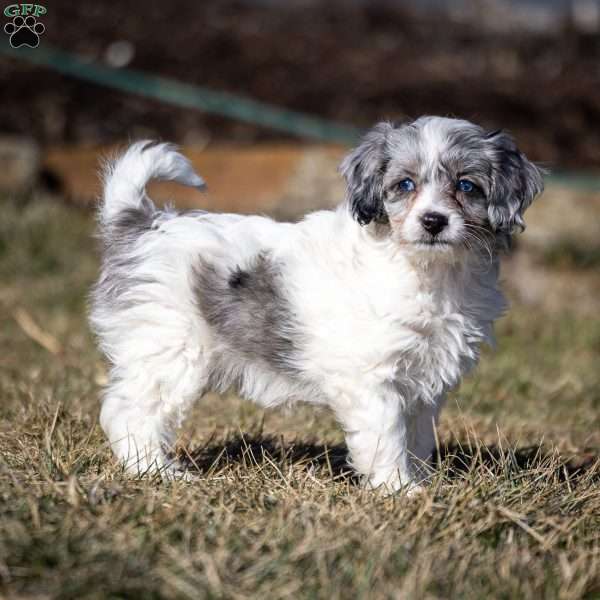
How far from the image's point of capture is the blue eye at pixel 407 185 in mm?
3707

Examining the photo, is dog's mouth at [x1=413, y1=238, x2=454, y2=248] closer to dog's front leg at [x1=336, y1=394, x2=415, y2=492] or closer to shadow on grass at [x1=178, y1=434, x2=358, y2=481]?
dog's front leg at [x1=336, y1=394, x2=415, y2=492]

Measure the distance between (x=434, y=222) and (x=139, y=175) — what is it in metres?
1.30

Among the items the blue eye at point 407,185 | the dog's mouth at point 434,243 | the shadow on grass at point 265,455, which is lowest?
the shadow on grass at point 265,455

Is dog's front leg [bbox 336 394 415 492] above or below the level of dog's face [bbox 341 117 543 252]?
below

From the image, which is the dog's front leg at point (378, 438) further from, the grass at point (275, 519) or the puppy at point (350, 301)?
the grass at point (275, 519)

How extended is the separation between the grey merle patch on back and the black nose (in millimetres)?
613

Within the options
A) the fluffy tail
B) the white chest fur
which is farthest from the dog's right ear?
the fluffy tail

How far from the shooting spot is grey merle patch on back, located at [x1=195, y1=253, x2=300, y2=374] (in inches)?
A: 146

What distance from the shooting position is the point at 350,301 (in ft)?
11.9

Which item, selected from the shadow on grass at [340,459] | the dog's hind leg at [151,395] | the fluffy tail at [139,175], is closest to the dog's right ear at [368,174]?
the fluffy tail at [139,175]

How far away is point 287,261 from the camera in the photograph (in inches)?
147

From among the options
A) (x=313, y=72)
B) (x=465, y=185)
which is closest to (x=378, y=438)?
(x=465, y=185)

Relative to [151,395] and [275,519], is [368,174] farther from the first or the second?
[275,519]

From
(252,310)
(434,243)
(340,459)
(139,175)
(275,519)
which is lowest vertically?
(340,459)
